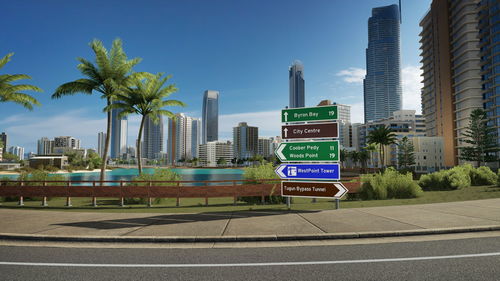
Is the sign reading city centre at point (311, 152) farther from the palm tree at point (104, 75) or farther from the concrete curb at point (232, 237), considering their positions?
the palm tree at point (104, 75)

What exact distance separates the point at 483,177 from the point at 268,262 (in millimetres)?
22492

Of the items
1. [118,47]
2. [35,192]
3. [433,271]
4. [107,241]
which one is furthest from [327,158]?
[118,47]

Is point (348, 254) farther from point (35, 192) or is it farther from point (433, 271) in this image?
point (35, 192)

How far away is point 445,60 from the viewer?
100m

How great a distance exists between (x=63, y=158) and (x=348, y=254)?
→ 5701 inches

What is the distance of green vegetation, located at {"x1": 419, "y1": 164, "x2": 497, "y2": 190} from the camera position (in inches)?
740

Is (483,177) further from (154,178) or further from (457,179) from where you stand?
(154,178)

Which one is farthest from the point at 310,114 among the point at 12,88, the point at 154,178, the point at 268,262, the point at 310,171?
the point at 12,88

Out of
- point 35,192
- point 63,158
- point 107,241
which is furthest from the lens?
point 63,158

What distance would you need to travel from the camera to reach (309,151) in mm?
11602

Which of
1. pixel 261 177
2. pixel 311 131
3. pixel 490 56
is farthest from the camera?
pixel 490 56

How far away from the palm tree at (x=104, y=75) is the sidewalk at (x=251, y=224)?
40.9 feet

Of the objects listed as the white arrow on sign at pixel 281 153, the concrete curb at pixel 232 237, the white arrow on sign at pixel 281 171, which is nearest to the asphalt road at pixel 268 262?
the concrete curb at pixel 232 237

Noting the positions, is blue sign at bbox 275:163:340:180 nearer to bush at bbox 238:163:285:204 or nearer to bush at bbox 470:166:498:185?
bush at bbox 238:163:285:204
